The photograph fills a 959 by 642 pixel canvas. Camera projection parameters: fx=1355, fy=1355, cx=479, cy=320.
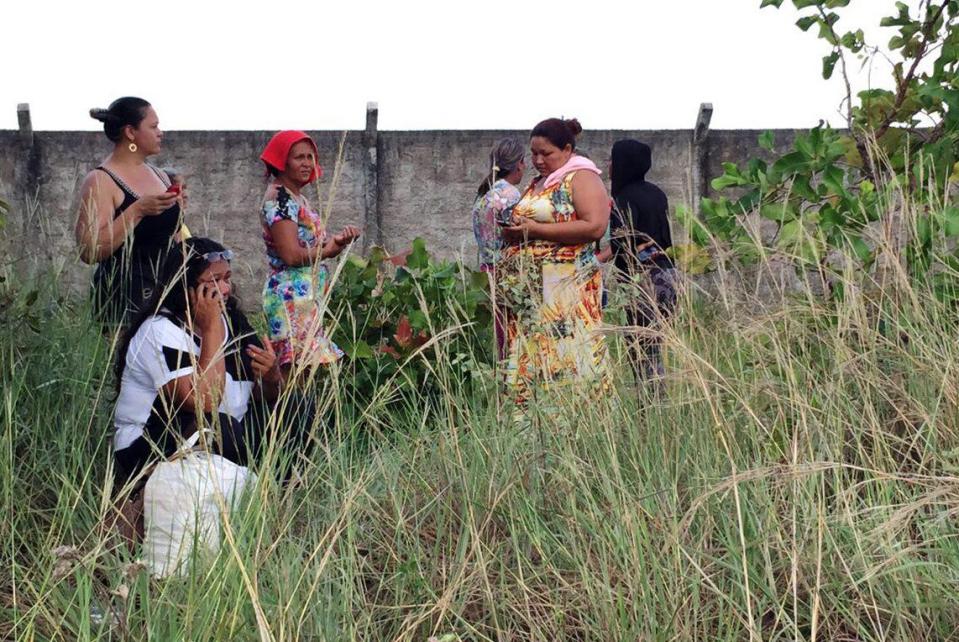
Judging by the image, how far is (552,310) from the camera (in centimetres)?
A: 445

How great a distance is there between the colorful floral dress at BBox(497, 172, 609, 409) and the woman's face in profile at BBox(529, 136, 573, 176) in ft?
0.39

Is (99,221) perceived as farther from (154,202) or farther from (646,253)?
(646,253)

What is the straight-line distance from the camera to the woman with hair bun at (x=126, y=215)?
182 inches

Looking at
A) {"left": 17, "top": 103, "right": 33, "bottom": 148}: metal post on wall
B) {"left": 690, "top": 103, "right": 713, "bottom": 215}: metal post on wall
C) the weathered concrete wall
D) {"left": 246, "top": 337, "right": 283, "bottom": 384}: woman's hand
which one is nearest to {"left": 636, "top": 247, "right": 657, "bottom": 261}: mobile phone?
{"left": 246, "top": 337, "right": 283, "bottom": 384}: woman's hand

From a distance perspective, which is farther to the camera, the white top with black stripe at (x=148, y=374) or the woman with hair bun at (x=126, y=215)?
the woman with hair bun at (x=126, y=215)

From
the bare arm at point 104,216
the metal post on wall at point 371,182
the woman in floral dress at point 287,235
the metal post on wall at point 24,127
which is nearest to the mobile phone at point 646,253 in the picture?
the woman in floral dress at point 287,235

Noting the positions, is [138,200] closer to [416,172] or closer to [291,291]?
[291,291]

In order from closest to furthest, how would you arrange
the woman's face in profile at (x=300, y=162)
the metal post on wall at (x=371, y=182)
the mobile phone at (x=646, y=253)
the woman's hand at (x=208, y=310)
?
the woman's hand at (x=208, y=310)
the woman's face in profile at (x=300, y=162)
the mobile phone at (x=646, y=253)
the metal post on wall at (x=371, y=182)

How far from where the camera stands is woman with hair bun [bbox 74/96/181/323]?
15.1 ft

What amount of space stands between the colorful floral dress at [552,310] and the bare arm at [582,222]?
38 millimetres

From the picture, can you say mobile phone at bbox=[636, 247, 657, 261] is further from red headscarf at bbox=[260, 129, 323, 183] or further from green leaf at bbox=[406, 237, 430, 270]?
red headscarf at bbox=[260, 129, 323, 183]

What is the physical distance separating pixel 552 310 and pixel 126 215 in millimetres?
1498

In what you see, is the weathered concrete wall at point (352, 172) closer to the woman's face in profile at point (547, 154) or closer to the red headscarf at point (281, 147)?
the woman's face in profile at point (547, 154)

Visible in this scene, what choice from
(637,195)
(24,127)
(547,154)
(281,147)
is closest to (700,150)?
(637,195)
